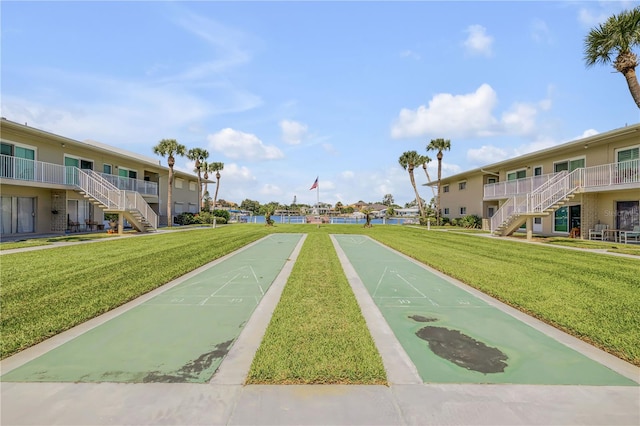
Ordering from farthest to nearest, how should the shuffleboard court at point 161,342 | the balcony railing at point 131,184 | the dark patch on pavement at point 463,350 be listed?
the balcony railing at point 131,184
the dark patch on pavement at point 463,350
the shuffleboard court at point 161,342

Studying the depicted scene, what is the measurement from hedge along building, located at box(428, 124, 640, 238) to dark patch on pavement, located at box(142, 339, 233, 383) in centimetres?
1931

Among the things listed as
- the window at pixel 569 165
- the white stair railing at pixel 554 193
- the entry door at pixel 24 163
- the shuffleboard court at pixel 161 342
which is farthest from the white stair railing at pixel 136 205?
the window at pixel 569 165

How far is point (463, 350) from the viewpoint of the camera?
403cm

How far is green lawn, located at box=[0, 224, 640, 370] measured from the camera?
4.70 meters

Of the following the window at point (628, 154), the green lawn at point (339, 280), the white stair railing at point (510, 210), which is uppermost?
the window at point (628, 154)

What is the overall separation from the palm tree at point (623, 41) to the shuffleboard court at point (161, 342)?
17073 millimetres

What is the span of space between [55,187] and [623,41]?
28.9 meters

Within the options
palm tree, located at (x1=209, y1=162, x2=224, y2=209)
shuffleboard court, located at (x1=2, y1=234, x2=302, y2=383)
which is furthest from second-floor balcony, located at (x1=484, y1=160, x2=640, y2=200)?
palm tree, located at (x1=209, y1=162, x2=224, y2=209)

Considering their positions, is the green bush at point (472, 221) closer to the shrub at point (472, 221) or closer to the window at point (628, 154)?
the shrub at point (472, 221)

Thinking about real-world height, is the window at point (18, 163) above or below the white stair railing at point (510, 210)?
above

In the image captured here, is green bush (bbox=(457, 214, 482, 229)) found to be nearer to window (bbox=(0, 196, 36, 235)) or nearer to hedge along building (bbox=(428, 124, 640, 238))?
hedge along building (bbox=(428, 124, 640, 238))

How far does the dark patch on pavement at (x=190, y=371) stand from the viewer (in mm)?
3285

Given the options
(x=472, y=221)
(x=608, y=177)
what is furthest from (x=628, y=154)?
(x=472, y=221)

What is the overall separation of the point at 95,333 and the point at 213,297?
2.19 meters
